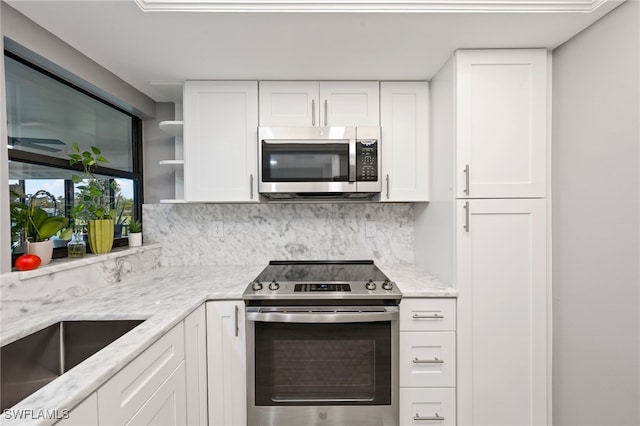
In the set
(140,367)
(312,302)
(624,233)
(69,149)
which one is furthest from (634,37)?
(69,149)

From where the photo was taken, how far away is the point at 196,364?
1.55 meters

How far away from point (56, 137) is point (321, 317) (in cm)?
173

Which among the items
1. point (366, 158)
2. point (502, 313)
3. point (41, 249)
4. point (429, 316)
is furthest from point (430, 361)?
point (41, 249)

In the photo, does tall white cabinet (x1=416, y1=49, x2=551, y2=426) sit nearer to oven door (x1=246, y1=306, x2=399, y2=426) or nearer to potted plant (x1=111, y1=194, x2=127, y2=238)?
oven door (x1=246, y1=306, x2=399, y2=426)

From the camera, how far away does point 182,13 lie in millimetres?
1329

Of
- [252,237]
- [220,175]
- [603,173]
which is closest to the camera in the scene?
[603,173]

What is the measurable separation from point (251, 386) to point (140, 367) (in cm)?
76

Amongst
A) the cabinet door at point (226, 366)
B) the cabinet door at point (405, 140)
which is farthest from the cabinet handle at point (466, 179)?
the cabinet door at point (226, 366)

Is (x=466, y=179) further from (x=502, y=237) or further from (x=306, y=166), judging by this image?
(x=306, y=166)

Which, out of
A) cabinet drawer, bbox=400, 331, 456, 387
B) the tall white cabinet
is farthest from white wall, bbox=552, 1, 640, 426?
cabinet drawer, bbox=400, 331, 456, 387

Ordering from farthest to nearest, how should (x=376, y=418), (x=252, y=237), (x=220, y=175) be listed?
(x=252, y=237)
(x=220, y=175)
(x=376, y=418)

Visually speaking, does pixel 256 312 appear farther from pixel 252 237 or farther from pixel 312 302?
pixel 252 237

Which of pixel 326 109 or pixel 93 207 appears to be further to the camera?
pixel 326 109

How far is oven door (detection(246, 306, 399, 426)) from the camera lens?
165 cm
